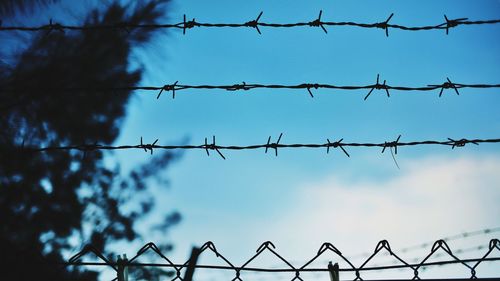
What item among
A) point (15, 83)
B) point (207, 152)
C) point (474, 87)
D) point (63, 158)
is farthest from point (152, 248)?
point (63, 158)

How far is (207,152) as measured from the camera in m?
1.73

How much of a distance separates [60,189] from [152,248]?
14.6ft

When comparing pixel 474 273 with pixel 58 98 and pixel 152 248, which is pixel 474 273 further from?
pixel 58 98

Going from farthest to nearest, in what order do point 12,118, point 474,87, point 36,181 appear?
point 36,181
point 12,118
point 474,87

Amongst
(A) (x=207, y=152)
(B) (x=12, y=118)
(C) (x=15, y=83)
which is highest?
(C) (x=15, y=83)

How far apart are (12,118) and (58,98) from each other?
198 cm

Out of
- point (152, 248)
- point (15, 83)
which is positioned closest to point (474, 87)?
point (152, 248)

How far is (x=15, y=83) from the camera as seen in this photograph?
325cm

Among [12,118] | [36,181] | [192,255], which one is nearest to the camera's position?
[192,255]

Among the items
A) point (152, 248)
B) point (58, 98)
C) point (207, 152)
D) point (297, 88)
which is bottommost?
point (152, 248)

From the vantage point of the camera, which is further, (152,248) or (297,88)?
(297,88)

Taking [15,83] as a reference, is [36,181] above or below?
below

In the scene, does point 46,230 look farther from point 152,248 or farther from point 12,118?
point 152,248

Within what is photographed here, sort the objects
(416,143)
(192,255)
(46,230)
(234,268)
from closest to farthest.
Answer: (192,255), (234,268), (416,143), (46,230)
